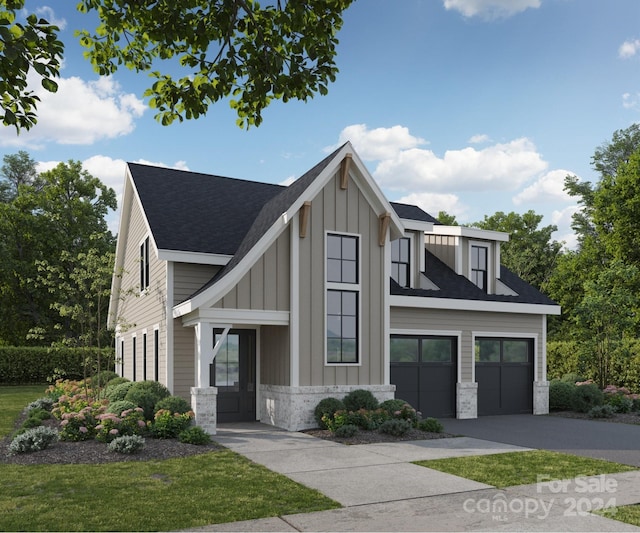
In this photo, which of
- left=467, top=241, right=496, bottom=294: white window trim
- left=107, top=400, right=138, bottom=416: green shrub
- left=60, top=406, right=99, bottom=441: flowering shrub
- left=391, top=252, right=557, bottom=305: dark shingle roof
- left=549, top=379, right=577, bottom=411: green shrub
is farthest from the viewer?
left=467, top=241, right=496, bottom=294: white window trim

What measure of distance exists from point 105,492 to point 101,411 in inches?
223

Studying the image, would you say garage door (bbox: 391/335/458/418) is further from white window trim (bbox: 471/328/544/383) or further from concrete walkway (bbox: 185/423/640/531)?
concrete walkway (bbox: 185/423/640/531)

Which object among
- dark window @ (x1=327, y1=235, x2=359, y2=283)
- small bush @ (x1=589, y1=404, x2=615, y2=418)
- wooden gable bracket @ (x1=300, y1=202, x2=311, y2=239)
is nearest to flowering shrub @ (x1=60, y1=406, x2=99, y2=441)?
wooden gable bracket @ (x1=300, y1=202, x2=311, y2=239)

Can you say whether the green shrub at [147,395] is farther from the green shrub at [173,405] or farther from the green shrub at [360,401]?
the green shrub at [360,401]

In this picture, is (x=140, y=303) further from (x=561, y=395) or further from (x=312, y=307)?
(x=561, y=395)

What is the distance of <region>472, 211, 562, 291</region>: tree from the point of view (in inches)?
2013

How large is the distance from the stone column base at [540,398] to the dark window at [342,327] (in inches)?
310

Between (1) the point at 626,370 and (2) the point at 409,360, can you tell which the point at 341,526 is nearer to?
(2) the point at 409,360

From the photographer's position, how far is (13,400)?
945 inches

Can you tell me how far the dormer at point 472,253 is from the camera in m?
21.6

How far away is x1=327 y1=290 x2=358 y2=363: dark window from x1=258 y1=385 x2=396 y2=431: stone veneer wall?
0.80 metres

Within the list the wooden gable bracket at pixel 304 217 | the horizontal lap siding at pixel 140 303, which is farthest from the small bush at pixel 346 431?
the horizontal lap siding at pixel 140 303

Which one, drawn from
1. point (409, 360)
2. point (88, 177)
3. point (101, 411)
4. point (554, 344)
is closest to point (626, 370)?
point (554, 344)

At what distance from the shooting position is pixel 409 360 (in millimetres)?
18906
